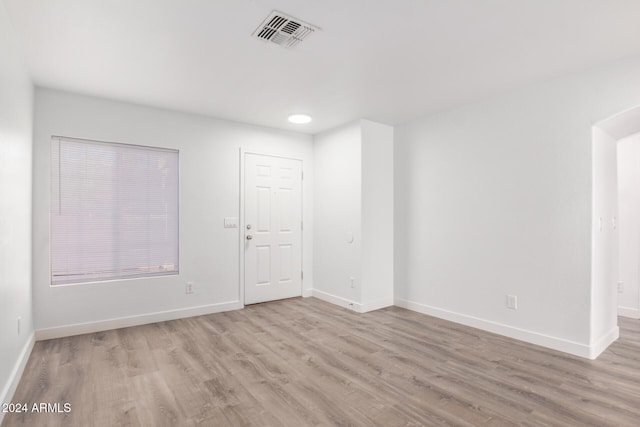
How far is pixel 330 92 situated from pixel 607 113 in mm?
2388

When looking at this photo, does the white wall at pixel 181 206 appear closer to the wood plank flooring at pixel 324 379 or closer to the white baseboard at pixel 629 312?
the wood plank flooring at pixel 324 379

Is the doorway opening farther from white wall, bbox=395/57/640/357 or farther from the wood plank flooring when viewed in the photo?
the wood plank flooring

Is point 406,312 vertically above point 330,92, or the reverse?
point 330,92

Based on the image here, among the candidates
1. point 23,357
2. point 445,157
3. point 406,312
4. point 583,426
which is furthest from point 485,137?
point 23,357

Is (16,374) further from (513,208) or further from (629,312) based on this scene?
(629,312)

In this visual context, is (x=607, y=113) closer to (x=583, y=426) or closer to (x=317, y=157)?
(x=583, y=426)

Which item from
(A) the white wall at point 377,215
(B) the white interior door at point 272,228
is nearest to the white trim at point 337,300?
(A) the white wall at point 377,215

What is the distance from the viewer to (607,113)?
8.92 feet

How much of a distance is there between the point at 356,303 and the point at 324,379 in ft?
5.98

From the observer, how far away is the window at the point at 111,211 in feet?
11.1

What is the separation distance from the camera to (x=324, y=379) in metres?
2.47

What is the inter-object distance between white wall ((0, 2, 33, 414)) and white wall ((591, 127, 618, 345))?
171 inches

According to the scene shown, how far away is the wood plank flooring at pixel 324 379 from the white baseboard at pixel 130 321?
0.36ft

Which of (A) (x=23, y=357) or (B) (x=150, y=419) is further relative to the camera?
(A) (x=23, y=357)
